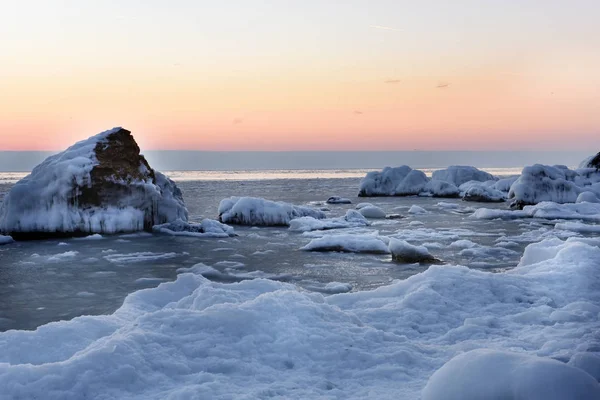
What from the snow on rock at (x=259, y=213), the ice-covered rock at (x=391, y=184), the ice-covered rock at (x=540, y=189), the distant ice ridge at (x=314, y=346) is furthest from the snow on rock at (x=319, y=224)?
the ice-covered rock at (x=391, y=184)

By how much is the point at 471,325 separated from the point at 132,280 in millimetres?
6327

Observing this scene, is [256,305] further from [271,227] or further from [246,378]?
[271,227]

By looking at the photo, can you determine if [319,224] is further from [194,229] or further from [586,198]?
[586,198]

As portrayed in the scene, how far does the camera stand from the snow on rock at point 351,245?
13117 millimetres

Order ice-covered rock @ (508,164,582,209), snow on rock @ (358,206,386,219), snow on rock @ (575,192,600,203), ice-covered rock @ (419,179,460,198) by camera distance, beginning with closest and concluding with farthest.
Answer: snow on rock @ (358,206,386,219), snow on rock @ (575,192,600,203), ice-covered rock @ (508,164,582,209), ice-covered rock @ (419,179,460,198)

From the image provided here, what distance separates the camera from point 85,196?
637 inches

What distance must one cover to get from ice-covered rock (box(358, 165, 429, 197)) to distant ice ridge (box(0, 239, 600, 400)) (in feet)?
110

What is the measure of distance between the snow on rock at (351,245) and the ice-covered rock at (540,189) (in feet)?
56.8

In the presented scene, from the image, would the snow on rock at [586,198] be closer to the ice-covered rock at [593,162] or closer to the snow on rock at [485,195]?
the snow on rock at [485,195]

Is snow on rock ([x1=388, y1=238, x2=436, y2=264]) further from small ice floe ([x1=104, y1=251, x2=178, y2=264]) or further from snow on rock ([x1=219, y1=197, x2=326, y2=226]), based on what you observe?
snow on rock ([x1=219, y1=197, x2=326, y2=226])

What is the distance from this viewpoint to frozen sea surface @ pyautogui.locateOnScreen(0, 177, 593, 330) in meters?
8.48

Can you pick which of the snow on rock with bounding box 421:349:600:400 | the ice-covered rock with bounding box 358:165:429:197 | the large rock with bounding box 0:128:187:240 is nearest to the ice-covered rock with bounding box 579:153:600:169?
the ice-covered rock with bounding box 358:165:429:197

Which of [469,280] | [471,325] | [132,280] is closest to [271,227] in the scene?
[132,280]

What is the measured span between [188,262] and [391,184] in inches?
1210
